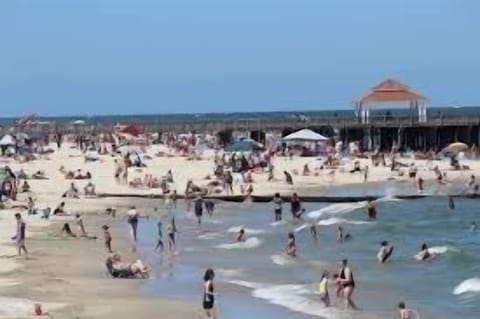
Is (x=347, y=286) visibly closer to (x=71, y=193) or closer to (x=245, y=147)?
(x=71, y=193)

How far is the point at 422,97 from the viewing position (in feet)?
201

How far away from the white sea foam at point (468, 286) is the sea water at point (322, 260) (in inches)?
0.8

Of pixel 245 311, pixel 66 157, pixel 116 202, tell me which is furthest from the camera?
pixel 66 157

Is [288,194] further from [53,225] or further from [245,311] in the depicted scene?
[245,311]

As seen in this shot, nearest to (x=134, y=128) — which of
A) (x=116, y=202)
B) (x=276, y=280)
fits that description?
(x=116, y=202)

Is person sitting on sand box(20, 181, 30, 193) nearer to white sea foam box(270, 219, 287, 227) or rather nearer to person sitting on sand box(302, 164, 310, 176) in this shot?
white sea foam box(270, 219, 287, 227)

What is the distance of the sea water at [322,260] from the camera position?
19.2 metres

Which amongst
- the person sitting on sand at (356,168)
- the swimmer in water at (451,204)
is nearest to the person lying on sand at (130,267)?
the swimmer in water at (451,204)

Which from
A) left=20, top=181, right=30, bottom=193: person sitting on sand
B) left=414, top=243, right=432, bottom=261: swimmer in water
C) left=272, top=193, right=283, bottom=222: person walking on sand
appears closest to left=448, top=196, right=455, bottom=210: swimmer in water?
left=272, top=193, right=283, bottom=222: person walking on sand

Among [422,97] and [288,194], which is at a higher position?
[422,97]

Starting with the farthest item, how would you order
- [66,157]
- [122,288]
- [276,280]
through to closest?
[66,157] < [276,280] < [122,288]

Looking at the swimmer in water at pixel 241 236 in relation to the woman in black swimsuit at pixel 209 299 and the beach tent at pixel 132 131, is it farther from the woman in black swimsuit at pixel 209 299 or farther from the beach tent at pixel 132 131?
the beach tent at pixel 132 131

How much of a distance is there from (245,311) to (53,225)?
13821 millimetres

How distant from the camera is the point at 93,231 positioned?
30.0 m
